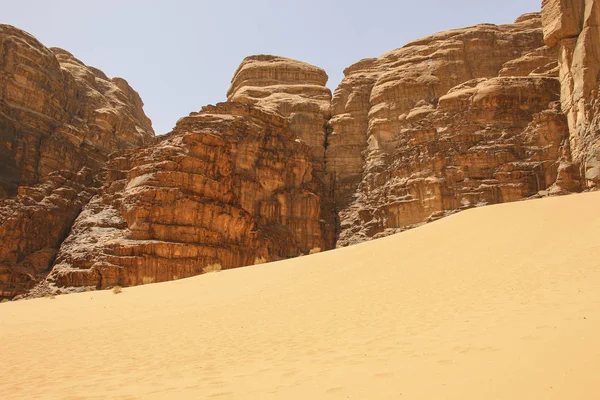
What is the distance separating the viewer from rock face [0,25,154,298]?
31844mm

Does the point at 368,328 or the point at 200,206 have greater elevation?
the point at 200,206

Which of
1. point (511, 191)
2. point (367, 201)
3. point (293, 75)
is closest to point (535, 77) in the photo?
point (511, 191)

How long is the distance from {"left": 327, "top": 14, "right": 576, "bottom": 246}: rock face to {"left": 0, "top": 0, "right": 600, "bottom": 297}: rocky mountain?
0.14 meters

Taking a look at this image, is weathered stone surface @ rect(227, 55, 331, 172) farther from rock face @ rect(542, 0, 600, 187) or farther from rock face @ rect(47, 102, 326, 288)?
rock face @ rect(542, 0, 600, 187)

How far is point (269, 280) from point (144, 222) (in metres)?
19.4

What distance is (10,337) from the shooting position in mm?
10344

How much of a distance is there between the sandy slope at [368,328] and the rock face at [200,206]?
1413 cm

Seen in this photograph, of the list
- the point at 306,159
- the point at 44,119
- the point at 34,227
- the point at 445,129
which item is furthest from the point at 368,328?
the point at 44,119

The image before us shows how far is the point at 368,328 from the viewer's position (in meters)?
7.51

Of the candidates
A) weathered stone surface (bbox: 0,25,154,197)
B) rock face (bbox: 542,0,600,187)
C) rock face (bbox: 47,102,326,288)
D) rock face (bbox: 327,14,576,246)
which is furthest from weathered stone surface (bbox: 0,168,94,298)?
rock face (bbox: 542,0,600,187)

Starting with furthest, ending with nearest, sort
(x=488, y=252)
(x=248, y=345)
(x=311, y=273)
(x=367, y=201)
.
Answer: (x=367, y=201), (x=311, y=273), (x=488, y=252), (x=248, y=345)

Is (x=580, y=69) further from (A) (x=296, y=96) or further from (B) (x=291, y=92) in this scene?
(B) (x=291, y=92)

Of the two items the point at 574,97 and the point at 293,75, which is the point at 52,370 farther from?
the point at 293,75

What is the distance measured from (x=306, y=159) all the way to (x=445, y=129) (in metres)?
13.4
